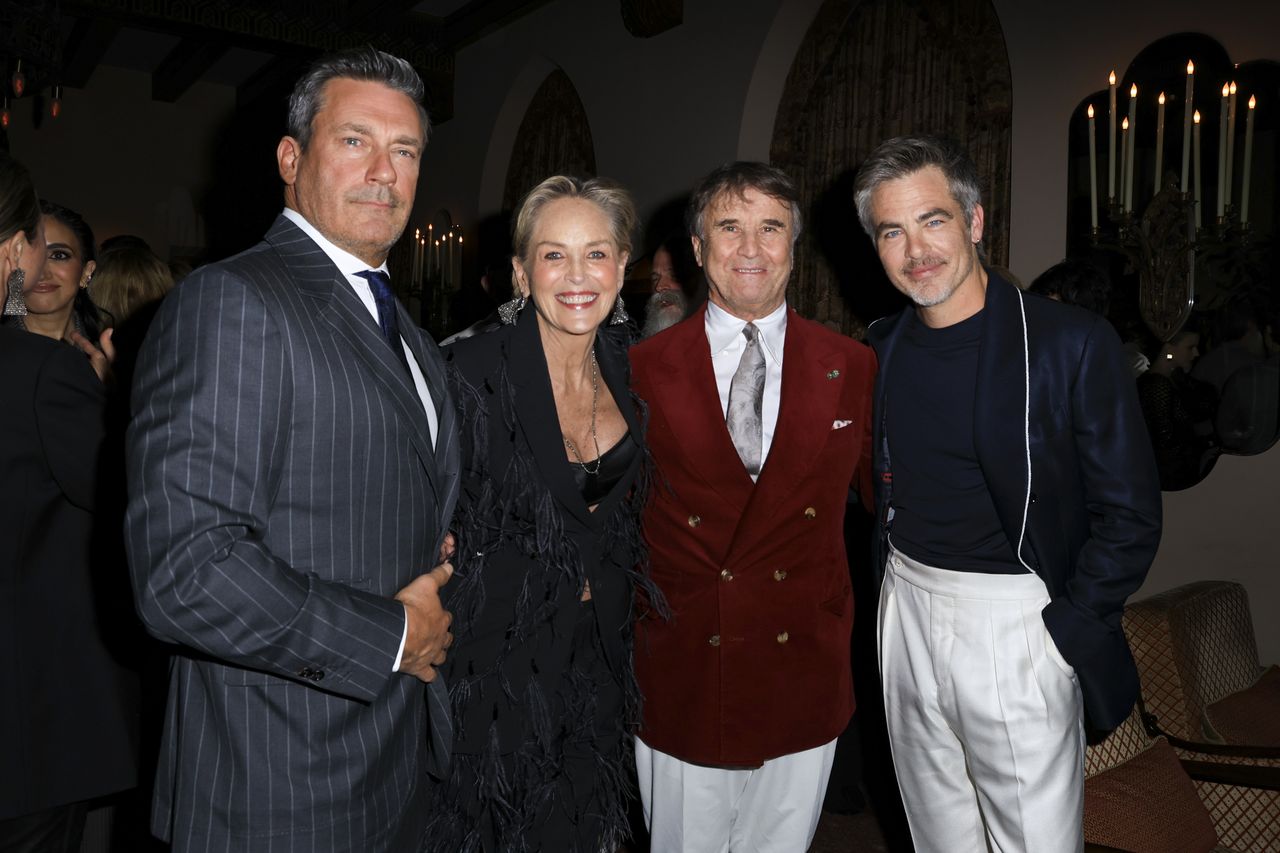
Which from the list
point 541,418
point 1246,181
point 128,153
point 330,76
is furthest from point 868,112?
point 128,153

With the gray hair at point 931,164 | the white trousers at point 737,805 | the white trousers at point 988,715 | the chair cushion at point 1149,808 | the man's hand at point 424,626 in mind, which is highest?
the gray hair at point 931,164

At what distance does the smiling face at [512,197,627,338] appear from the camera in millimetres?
2092

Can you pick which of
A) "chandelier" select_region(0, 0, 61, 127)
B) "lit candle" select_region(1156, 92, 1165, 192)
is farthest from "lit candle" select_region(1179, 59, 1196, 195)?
"chandelier" select_region(0, 0, 61, 127)

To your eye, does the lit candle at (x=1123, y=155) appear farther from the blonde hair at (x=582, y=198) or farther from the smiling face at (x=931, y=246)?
the blonde hair at (x=582, y=198)

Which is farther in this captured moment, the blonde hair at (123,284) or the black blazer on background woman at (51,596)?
the blonde hair at (123,284)

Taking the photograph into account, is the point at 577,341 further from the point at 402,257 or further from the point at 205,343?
the point at 402,257

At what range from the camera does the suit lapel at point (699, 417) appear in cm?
216

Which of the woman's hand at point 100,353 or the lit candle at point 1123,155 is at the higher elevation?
the lit candle at point 1123,155

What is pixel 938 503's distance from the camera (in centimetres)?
218

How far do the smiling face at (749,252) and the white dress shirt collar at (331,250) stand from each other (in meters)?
0.99

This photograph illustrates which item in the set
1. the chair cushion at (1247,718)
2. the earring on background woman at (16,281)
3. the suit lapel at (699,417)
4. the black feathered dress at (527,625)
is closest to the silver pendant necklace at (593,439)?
the black feathered dress at (527,625)

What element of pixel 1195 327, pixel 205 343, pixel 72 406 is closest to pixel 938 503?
pixel 205 343

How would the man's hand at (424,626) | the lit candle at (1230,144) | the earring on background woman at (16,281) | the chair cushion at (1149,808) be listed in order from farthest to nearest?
1. the lit candle at (1230,144)
2. the chair cushion at (1149,808)
3. the earring on background woman at (16,281)
4. the man's hand at (424,626)

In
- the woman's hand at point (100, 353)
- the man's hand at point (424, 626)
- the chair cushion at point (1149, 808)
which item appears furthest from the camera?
the woman's hand at point (100, 353)
